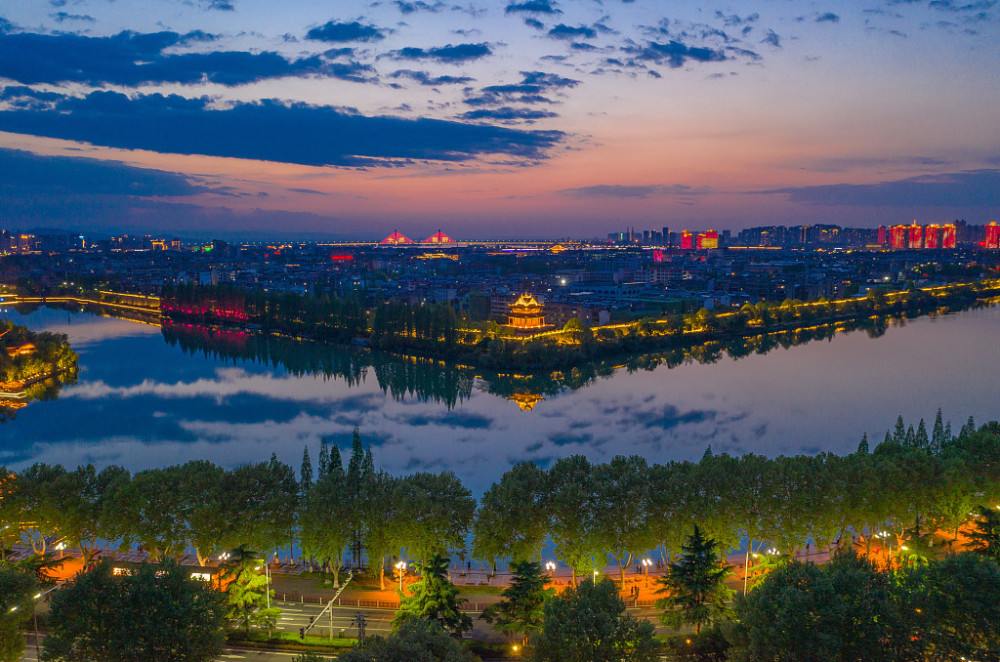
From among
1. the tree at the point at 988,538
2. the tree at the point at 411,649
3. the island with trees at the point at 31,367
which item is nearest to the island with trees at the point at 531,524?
the tree at the point at 988,538

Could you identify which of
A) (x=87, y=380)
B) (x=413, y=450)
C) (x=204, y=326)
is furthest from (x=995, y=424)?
(x=204, y=326)

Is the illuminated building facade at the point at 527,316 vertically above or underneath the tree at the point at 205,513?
above

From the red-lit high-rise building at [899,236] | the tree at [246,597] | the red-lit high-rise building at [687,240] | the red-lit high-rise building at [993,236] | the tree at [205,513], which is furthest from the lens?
the red-lit high-rise building at [687,240]

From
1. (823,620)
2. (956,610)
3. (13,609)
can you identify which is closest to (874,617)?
(823,620)

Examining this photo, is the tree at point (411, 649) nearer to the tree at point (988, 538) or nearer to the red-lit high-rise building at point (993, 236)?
the tree at point (988, 538)

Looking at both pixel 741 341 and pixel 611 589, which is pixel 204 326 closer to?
pixel 741 341

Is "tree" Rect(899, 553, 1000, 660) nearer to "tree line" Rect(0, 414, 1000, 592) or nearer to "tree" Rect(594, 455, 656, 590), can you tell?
"tree line" Rect(0, 414, 1000, 592)

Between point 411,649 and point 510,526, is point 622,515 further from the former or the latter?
point 411,649

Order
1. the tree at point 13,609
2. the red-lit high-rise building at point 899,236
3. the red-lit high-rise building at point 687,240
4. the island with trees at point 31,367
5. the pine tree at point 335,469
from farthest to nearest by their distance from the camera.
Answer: the red-lit high-rise building at point 687,240, the red-lit high-rise building at point 899,236, the island with trees at point 31,367, the pine tree at point 335,469, the tree at point 13,609
